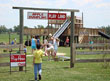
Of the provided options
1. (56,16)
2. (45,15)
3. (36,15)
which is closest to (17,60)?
(36,15)

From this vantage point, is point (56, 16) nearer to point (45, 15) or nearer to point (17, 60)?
point (45, 15)

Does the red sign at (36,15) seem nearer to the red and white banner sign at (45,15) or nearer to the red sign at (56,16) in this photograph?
the red and white banner sign at (45,15)

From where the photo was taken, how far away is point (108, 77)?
36.8 ft

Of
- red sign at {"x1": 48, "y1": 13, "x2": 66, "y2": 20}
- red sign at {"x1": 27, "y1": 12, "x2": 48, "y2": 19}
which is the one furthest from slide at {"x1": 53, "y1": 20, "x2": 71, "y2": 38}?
red sign at {"x1": 27, "y1": 12, "x2": 48, "y2": 19}

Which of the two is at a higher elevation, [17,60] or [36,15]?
[36,15]

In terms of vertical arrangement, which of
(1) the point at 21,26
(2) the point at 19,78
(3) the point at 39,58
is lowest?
(2) the point at 19,78

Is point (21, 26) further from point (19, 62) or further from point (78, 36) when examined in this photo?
point (78, 36)

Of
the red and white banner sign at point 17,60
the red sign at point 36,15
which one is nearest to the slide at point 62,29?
the red sign at point 36,15

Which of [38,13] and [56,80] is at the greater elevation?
[38,13]

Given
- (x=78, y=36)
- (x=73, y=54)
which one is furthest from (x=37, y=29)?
(x=73, y=54)

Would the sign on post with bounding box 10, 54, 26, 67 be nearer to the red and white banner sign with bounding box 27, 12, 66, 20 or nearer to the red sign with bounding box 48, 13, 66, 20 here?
the red and white banner sign with bounding box 27, 12, 66, 20

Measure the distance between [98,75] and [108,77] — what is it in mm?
609

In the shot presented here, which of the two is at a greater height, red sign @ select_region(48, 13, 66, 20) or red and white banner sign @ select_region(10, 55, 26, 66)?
red sign @ select_region(48, 13, 66, 20)

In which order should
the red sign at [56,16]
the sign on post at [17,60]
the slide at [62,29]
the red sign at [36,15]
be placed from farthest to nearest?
the slide at [62,29] → the red sign at [56,16] → the red sign at [36,15] → the sign on post at [17,60]
